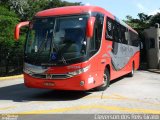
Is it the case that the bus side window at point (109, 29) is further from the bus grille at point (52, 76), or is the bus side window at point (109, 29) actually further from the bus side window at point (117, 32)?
the bus grille at point (52, 76)

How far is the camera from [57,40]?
12.7m

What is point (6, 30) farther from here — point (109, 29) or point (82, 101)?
point (82, 101)

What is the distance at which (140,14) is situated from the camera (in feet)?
176

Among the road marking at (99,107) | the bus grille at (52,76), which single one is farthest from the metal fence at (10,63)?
the road marking at (99,107)

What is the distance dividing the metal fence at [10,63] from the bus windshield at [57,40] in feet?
52.3

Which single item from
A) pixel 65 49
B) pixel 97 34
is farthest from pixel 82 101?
pixel 97 34

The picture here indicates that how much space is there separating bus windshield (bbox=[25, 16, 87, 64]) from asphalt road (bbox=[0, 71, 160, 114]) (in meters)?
1.46

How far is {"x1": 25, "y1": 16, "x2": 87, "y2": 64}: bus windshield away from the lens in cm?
1248

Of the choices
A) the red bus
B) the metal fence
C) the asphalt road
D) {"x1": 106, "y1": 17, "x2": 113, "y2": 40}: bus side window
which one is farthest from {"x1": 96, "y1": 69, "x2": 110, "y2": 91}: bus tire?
the metal fence

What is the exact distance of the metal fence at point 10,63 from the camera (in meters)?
28.8

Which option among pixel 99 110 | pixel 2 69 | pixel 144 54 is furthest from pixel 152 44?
pixel 99 110

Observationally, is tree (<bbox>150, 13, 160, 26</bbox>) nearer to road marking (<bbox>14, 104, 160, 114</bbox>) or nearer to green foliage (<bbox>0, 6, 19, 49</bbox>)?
green foliage (<bbox>0, 6, 19, 49</bbox>)

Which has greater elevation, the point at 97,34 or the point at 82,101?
the point at 97,34

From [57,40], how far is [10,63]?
17452 millimetres
